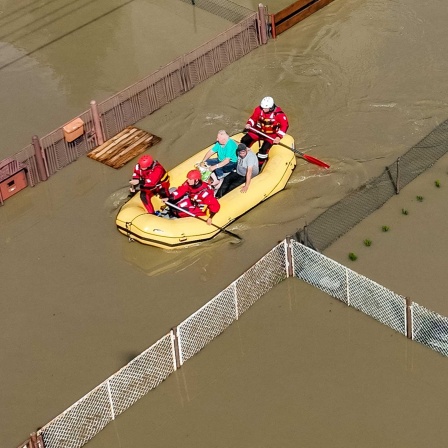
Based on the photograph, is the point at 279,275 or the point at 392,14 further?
the point at 392,14

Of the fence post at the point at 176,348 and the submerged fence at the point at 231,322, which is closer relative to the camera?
the submerged fence at the point at 231,322

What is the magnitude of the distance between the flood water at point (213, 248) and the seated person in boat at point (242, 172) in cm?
69

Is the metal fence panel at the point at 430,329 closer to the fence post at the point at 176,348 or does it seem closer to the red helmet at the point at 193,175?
the fence post at the point at 176,348

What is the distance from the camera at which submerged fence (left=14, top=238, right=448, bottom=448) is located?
16266mm

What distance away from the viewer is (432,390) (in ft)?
55.6

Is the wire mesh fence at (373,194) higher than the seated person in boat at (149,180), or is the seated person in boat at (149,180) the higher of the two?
the seated person in boat at (149,180)

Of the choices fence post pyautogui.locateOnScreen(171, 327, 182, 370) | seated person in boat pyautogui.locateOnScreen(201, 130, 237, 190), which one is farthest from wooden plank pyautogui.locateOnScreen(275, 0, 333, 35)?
fence post pyautogui.locateOnScreen(171, 327, 182, 370)

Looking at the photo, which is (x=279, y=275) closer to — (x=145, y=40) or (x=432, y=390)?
(x=432, y=390)

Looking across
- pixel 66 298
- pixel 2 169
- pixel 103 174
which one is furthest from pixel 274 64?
pixel 66 298

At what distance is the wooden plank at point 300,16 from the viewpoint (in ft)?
90.7

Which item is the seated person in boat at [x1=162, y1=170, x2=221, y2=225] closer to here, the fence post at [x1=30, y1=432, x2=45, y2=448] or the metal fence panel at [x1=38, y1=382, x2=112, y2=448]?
the metal fence panel at [x1=38, y1=382, x2=112, y2=448]

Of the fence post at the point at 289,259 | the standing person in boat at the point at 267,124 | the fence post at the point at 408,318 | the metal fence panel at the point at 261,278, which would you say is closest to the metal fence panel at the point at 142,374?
the metal fence panel at the point at 261,278

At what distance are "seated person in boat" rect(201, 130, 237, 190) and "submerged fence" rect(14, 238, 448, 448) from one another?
3.08 m

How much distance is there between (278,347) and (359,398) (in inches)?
74.1
